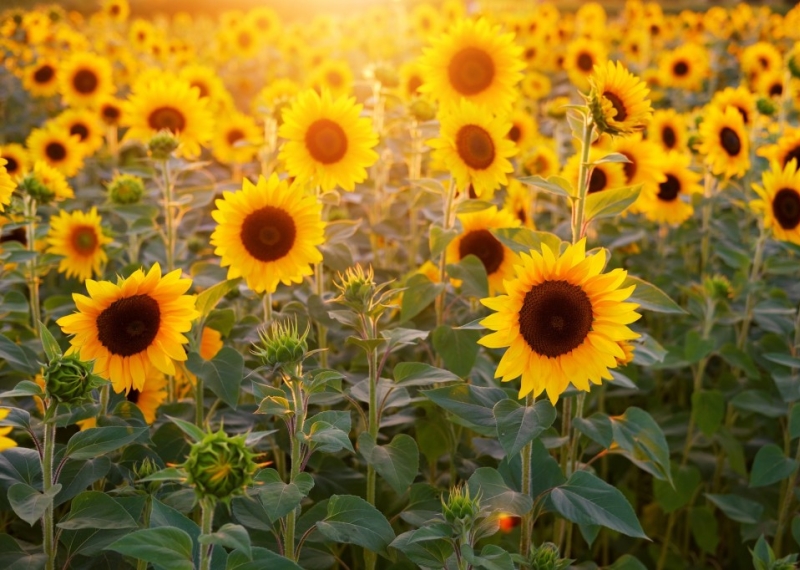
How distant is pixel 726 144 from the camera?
12.0 ft

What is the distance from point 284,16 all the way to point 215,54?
10.8 metres

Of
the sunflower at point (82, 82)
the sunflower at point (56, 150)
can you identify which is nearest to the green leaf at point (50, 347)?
the sunflower at point (56, 150)

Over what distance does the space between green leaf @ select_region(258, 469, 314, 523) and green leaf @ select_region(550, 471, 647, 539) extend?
641mm

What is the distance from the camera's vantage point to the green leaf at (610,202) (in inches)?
83.5

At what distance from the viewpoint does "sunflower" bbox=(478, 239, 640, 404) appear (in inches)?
73.0

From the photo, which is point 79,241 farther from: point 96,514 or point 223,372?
point 96,514

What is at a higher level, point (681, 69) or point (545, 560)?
point (681, 69)

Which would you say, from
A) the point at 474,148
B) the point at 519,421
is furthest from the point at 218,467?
the point at 474,148

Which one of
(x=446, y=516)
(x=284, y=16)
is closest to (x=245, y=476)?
(x=446, y=516)

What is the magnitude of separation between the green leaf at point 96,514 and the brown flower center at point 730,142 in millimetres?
3040

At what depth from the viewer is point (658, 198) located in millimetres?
3809

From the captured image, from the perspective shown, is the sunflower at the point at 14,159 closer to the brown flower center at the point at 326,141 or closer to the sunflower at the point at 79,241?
the sunflower at the point at 79,241

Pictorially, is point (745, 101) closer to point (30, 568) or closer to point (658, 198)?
point (658, 198)

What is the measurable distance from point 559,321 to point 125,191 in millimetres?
1941
